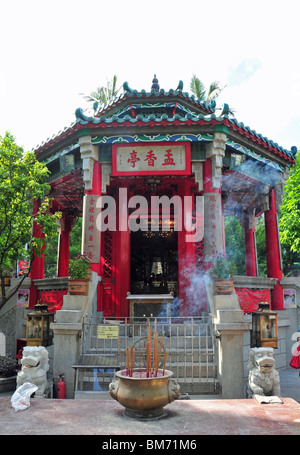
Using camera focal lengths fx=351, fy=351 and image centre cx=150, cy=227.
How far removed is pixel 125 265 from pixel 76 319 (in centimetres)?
429

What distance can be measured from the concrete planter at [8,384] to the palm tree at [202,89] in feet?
83.7

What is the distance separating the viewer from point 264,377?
608 cm

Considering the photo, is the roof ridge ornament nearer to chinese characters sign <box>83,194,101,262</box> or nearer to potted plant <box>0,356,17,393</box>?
chinese characters sign <box>83,194,101,262</box>

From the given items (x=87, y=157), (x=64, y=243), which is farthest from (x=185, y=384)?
(x=64, y=243)

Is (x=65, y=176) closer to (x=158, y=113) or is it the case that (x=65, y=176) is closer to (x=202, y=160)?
(x=158, y=113)

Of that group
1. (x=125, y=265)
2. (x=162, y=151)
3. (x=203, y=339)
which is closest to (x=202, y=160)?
(x=162, y=151)

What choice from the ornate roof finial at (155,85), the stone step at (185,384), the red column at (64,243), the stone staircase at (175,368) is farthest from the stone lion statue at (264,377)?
the red column at (64,243)

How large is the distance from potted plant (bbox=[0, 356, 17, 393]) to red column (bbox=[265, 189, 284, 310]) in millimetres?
8115

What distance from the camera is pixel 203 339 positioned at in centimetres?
823

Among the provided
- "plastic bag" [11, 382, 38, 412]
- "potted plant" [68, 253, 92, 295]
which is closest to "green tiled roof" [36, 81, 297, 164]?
"potted plant" [68, 253, 92, 295]

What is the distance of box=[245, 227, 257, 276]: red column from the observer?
51.3ft

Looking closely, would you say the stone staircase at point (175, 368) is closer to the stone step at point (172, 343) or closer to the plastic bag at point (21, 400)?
the stone step at point (172, 343)

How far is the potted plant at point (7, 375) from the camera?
8586 mm

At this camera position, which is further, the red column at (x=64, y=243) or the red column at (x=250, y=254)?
the red column at (x=64, y=243)
